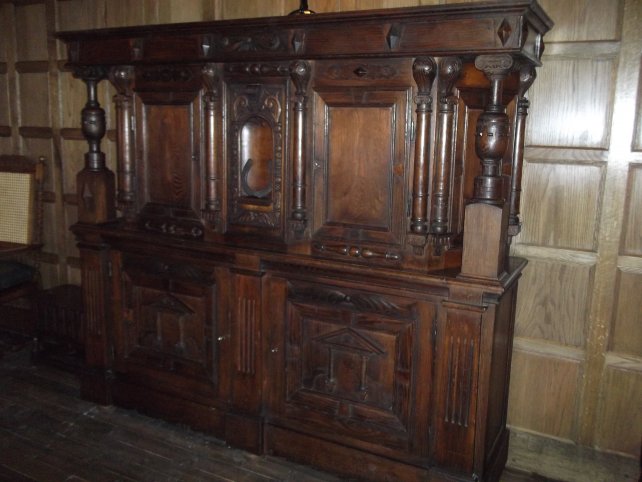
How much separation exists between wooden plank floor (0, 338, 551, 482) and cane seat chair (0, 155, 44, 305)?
856mm

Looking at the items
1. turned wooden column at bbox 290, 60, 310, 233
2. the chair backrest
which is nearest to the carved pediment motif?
turned wooden column at bbox 290, 60, 310, 233

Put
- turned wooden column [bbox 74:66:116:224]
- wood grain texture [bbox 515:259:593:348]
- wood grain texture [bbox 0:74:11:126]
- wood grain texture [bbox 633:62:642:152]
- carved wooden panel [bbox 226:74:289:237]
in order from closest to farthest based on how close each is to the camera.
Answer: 1. wood grain texture [bbox 633:62:642:152]
2. carved wooden panel [bbox 226:74:289:237]
3. wood grain texture [bbox 515:259:593:348]
4. turned wooden column [bbox 74:66:116:224]
5. wood grain texture [bbox 0:74:11:126]

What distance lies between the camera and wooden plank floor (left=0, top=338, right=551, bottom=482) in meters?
2.65

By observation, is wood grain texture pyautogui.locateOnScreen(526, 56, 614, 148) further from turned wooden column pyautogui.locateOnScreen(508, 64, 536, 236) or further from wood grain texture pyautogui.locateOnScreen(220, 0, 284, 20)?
wood grain texture pyautogui.locateOnScreen(220, 0, 284, 20)

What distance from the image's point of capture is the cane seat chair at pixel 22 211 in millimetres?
3836

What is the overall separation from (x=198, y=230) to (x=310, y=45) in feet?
3.41

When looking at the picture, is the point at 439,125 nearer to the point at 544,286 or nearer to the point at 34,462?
the point at 544,286

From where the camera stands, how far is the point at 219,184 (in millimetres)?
2723

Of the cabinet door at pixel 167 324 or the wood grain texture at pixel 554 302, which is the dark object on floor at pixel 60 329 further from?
the wood grain texture at pixel 554 302

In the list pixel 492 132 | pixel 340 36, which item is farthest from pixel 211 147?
pixel 492 132

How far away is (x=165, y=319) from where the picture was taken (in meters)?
3.00

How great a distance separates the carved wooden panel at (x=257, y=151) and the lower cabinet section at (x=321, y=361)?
0.24 m

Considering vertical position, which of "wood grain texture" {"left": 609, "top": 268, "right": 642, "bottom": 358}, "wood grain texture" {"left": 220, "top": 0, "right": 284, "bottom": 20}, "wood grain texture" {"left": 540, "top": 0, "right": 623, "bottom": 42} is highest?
"wood grain texture" {"left": 220, "top": 0, "right": 284, "bottom": 20}

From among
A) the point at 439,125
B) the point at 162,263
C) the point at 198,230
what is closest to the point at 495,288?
the point at 439,125
